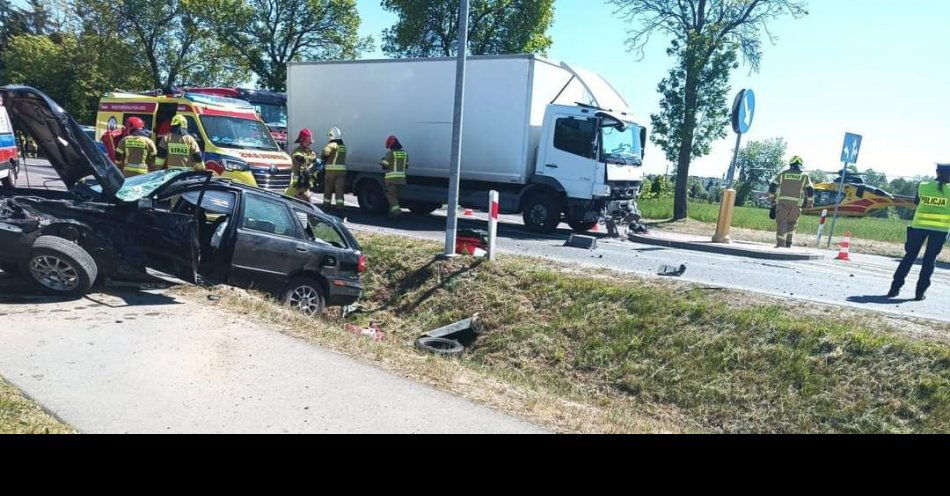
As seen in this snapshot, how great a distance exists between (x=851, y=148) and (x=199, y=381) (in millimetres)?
15376

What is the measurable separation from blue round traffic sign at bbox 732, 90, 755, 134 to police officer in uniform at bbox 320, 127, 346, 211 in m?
8.50

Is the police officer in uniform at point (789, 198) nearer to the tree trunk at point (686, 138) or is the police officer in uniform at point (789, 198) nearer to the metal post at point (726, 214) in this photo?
the metal post at point (726, 214)

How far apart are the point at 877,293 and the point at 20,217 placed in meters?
10.6

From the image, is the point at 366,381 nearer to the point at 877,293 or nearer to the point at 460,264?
the point at 460,264

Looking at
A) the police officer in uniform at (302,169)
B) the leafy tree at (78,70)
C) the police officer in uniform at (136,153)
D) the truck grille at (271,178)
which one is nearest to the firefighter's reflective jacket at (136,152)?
the police officer in uniform at (136,153)

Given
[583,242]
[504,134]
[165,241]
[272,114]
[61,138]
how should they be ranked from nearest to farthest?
1. [165,241]
2. [61,138]
3. [583,242]
4. [504,134]
5. [272,114]

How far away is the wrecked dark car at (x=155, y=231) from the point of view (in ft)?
20.4

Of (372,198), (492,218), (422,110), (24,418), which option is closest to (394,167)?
(422,110)

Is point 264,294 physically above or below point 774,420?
above

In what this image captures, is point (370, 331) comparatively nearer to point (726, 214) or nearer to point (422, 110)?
point (422, 110)

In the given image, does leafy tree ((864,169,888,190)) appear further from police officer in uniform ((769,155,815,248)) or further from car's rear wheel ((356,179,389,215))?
car's rear wheel ((356,179,389,215))

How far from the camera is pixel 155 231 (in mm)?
6637
